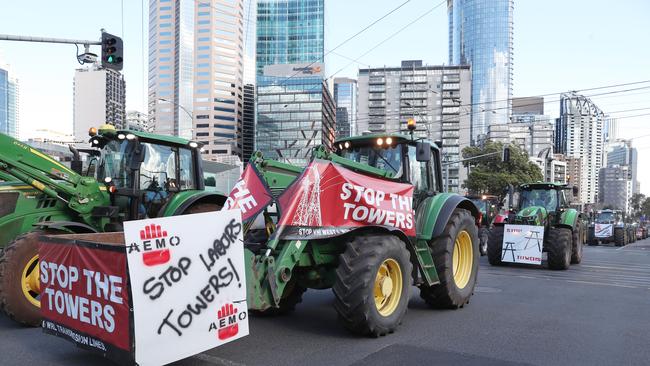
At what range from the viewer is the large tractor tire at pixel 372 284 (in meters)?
5.25

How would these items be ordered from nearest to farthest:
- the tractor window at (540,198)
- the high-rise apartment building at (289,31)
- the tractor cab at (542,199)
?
the tractor cab at (542,199) → the tractor window at (540,198) → the high-rise apartment building at (289,31)

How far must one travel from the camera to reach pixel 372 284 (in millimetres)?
5324

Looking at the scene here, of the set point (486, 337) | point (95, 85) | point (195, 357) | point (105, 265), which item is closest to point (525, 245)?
point (486, 337)

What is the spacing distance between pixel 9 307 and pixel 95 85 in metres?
82.4

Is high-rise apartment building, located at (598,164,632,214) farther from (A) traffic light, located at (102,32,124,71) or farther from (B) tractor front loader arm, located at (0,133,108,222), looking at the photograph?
(B) tractor front loader arm, located at (0,133,108,222)

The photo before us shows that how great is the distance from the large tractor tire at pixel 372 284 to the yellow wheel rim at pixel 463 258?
2222 millimetres

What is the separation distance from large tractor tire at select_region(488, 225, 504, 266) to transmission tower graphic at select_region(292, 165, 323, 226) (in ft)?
32.9

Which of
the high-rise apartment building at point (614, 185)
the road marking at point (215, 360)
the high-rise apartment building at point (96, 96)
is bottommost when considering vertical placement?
the high-rise apartment building at point (614, 185)

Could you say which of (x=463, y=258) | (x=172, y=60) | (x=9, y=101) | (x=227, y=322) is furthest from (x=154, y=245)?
(x=172, y=60)

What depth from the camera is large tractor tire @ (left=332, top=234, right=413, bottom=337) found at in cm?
525

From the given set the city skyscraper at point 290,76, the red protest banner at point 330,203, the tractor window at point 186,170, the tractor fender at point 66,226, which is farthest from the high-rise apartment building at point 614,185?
the tractor fender at point 66,226

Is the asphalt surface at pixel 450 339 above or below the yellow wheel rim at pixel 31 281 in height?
below

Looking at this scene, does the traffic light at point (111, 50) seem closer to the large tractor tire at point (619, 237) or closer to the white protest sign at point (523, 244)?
the white protest sign at point (523, 244)

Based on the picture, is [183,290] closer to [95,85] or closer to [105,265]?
[105,265]
